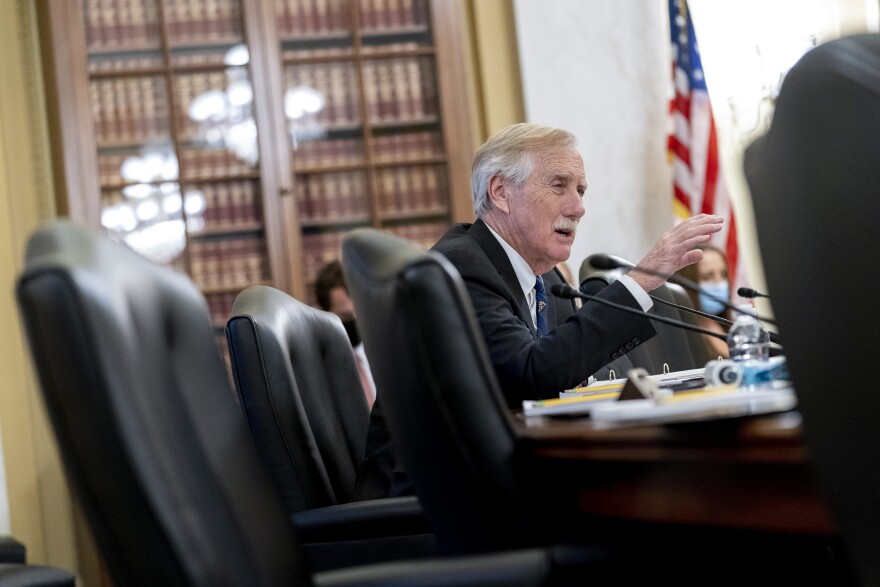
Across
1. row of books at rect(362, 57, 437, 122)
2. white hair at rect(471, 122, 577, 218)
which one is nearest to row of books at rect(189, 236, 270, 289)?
row of books at rect(362, 57, 437, 122)

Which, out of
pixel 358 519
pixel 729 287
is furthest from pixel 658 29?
pixel 358 519

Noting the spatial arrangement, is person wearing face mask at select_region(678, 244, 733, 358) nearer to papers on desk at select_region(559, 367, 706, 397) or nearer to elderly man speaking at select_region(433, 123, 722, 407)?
elderly man speaking at select_region(433, 123, 722, 407)

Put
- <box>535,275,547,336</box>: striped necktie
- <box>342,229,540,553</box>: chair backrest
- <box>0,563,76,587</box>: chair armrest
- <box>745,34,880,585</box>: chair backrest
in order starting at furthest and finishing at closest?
1. <box>0,563,76,587</box>: chair armrest
2. <box>535,275,547,336</box>: striped necktie
3. <box>342,229,540,553</box>: chair backrest
4. <box>745,34,880,585</box>: chair backrest

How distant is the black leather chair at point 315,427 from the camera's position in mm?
1994

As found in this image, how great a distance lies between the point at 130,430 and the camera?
905mm

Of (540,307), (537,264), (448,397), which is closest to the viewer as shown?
(448,397)

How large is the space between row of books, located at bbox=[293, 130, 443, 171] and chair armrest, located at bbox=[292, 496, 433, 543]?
12.3 ft

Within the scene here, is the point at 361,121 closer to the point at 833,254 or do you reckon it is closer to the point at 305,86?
the point at 305,86

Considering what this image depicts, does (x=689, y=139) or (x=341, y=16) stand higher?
(x=341, y=16)

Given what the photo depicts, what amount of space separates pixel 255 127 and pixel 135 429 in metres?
4.78

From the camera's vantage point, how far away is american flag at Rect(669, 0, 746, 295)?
5777mm

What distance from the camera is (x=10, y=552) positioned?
4.00 meters

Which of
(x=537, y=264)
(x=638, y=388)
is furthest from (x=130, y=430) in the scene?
(x=537, y=264)

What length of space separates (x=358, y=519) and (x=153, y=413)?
3.67ft
